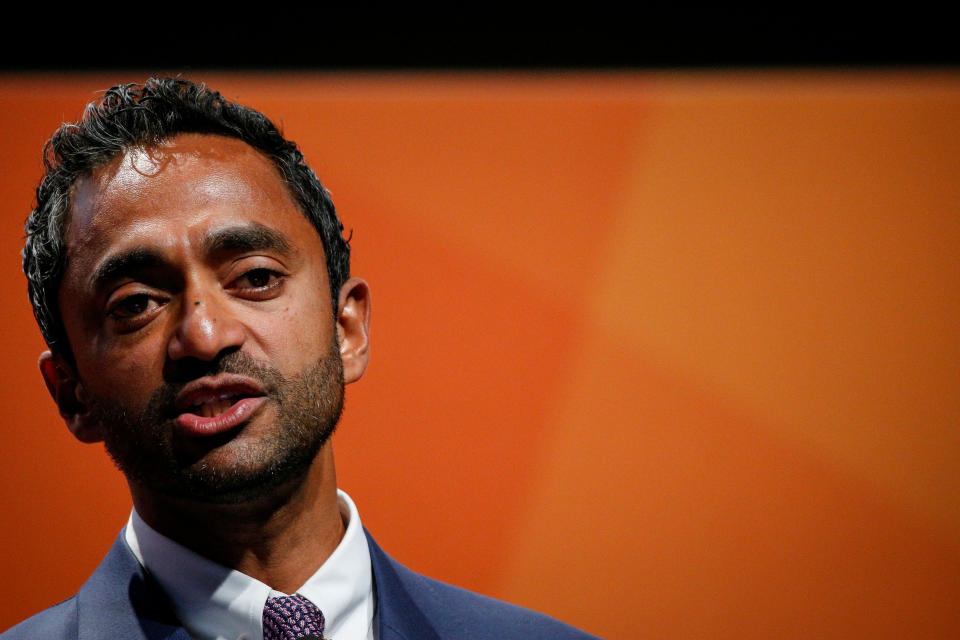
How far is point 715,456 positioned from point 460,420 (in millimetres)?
456

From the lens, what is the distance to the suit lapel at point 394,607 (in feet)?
3.78

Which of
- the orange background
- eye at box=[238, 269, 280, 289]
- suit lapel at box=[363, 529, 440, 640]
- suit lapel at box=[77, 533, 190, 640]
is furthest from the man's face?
the orange background

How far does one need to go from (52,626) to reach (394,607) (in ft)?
1.42

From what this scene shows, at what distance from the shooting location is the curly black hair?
114cm

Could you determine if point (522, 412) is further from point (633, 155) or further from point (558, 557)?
point (633, 155)

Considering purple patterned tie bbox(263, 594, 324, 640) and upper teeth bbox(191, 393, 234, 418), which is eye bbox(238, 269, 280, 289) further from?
purple patterned tie bbox(263, 594, 324, 640)

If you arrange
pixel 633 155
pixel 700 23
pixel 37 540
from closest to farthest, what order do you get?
pixel 37 540, pixel 633 155, pixel 700 23

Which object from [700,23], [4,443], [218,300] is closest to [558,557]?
[218,300]

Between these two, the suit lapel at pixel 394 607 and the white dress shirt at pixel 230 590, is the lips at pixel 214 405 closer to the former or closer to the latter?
the white dress shirt at pixel 230 590

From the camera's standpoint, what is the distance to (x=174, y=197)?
3.54 ft

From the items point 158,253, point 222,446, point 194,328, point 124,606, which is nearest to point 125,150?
point 158,253

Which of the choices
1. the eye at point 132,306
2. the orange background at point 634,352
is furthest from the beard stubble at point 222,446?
the orange background at point 634,352

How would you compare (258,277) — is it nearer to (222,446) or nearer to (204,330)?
(204,330)

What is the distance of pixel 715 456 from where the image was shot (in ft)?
5.01
